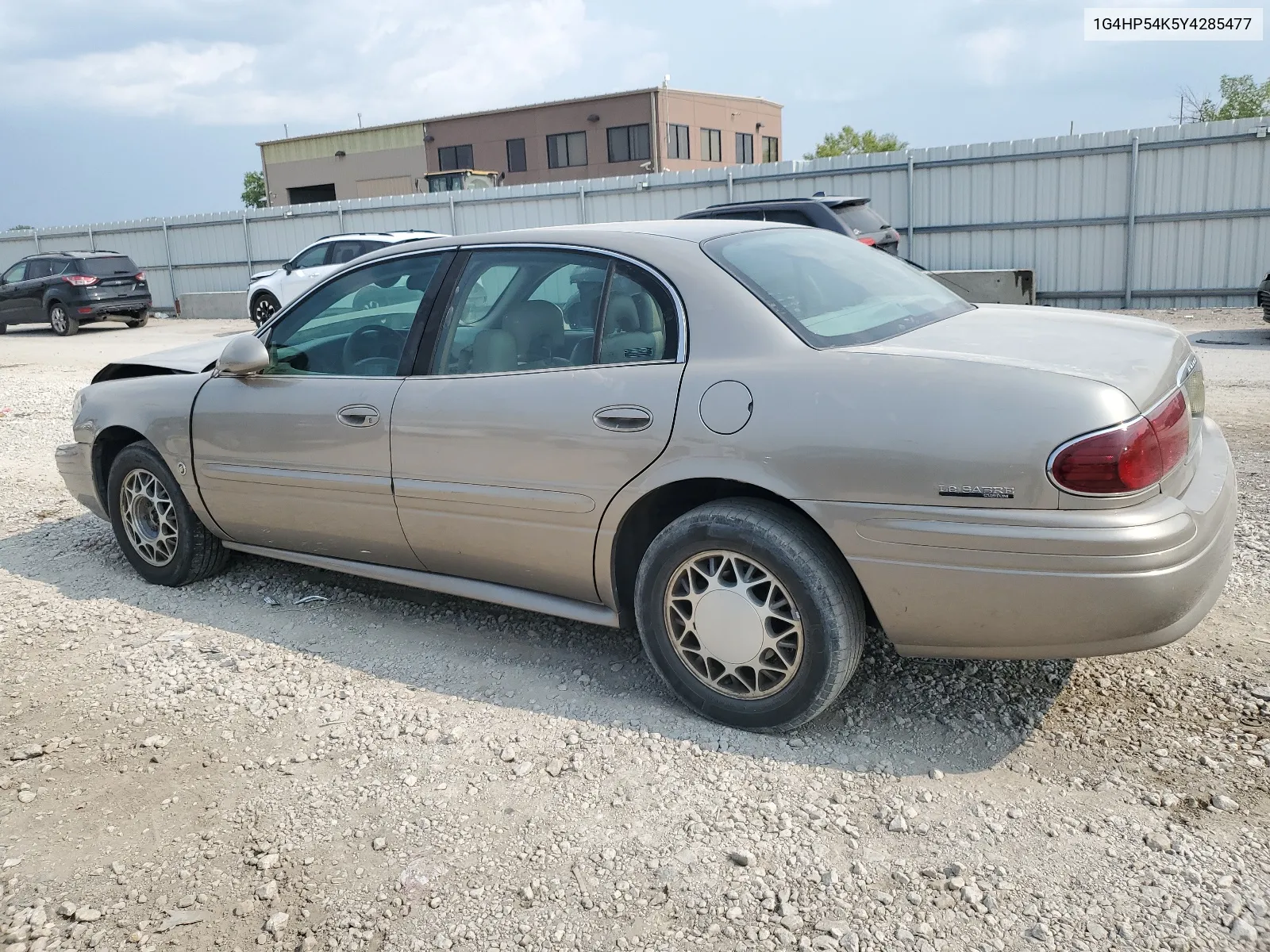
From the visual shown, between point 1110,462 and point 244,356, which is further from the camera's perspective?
point 244,356

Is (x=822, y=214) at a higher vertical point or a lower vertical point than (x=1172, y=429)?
higher

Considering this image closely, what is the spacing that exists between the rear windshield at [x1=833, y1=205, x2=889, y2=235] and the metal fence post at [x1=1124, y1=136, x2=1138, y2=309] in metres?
5.66

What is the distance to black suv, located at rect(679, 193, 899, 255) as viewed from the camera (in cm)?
1180

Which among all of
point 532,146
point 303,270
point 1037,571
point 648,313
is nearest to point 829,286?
point 648,313

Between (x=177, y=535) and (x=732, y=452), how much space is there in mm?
3085

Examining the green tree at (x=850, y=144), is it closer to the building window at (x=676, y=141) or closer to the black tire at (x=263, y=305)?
the building window at (x=676, y=141)

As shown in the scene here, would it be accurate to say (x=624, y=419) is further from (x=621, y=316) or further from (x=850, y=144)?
(x=850, y=144)

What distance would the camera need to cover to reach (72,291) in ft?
67.7

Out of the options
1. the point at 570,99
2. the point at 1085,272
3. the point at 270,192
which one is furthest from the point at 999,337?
the point at 270,192

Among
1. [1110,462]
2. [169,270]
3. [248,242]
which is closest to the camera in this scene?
[1110,462]

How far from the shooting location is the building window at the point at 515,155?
50.8 m

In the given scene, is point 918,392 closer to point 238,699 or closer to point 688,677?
point 688,677

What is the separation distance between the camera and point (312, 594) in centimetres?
496

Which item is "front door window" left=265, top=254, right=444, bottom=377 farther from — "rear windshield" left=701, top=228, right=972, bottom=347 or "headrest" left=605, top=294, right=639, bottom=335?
"rear windshield" left=701, top=228, right=972, bottom=347
